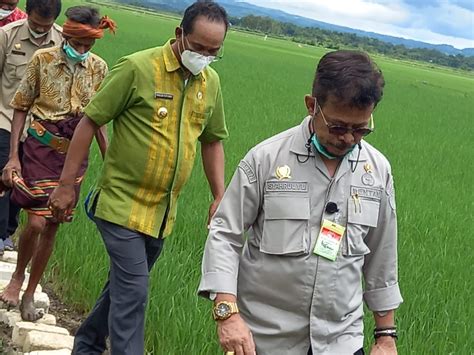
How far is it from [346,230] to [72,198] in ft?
4.20

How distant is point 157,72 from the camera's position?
2.98 meters

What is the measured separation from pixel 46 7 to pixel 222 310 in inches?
92.5

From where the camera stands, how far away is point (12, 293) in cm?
379

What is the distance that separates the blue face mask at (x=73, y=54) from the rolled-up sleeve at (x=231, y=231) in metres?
1.62

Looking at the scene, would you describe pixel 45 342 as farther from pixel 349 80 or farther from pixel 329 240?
pixel 349 80

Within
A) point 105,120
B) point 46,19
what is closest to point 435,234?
point 46,19

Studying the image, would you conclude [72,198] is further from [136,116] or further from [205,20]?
[205,20]

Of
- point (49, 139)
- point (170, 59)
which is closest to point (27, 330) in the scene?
point (49, 139)

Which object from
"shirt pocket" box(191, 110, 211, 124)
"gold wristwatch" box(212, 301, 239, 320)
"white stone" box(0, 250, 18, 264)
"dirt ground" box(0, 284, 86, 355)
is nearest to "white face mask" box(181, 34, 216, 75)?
"shirt pocket" box(191, 110, 211, 124)

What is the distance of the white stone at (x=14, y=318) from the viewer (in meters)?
3.67

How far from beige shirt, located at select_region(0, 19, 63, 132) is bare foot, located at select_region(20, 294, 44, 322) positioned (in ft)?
3.97

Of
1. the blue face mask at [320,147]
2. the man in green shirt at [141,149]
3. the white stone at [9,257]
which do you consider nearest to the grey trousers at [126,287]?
the man in green shirt at [141,149]

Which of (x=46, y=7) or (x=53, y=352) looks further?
(x=46, y=7)

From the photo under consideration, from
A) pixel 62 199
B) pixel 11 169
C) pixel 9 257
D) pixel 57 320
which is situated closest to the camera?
pixel 62 199
